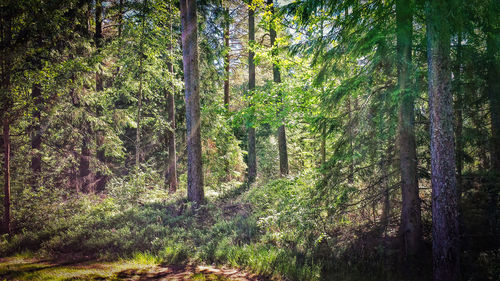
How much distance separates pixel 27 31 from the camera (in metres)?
9.41

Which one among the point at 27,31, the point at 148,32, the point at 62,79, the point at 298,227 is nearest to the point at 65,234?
the point at 62,79

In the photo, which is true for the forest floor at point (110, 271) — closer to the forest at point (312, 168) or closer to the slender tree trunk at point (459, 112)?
the forest at point (312, 168)

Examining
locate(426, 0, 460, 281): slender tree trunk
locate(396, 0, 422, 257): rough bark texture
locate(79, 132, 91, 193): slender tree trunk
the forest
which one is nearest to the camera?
locate(426, 0, 460, 281): slender tree trunk

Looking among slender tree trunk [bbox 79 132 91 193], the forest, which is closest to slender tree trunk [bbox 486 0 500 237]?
the forest

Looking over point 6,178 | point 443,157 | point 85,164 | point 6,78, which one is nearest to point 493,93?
point 443,157

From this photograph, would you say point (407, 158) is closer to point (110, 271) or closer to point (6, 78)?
point (110, 271)

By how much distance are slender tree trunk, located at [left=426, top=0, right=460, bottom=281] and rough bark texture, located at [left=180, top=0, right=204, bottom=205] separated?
27.4 ft

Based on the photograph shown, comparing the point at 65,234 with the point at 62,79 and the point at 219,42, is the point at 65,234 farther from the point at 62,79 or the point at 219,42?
the point at 219,42

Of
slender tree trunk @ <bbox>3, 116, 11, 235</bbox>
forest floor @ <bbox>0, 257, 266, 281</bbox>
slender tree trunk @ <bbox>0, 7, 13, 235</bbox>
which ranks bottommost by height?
forest floor @ <bbox>0, 257, 266, 281</bbox>

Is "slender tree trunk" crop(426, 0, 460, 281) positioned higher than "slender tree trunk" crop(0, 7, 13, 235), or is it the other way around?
"slender tree trunk" crop(0, 7, 13, 235)

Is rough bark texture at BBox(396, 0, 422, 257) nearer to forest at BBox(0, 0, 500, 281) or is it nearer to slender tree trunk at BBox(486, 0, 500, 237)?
forest at BBox(0, 0, 500, 281)

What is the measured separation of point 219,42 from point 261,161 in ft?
41.5

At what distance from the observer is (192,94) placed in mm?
10703

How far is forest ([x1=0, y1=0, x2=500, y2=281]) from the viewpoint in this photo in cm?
582
